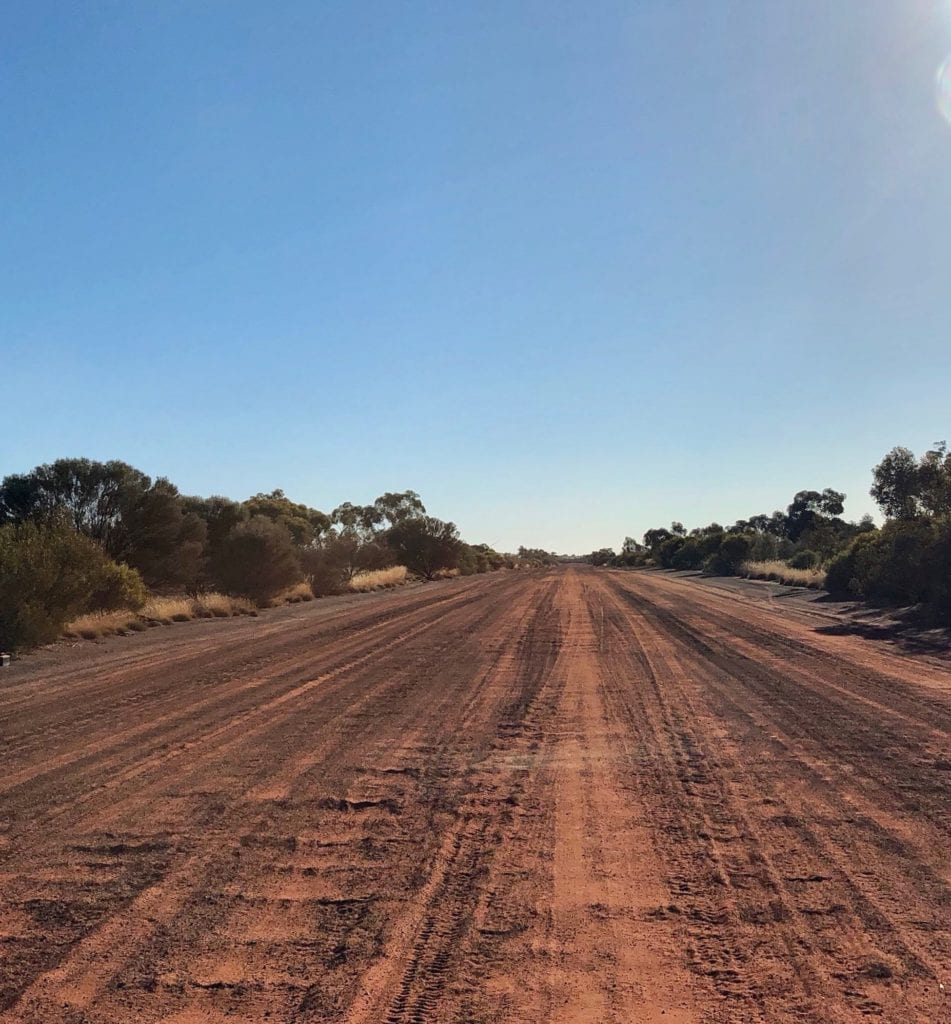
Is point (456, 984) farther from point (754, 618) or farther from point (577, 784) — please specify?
point (754, 618)

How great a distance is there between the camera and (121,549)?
30.1m

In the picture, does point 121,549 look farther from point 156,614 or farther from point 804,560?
point 804,560

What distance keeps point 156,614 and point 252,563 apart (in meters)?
9.08

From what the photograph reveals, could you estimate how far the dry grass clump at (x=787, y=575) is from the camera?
39406 millimetres

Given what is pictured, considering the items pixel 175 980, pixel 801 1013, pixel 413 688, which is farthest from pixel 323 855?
pixel 413 688

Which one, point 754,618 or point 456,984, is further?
point 754,618

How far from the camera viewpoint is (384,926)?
14.4 ft

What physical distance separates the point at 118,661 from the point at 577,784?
1185cm

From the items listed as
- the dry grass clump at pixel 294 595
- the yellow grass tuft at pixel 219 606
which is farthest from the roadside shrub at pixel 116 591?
the dry grass clump at pixel 294 595

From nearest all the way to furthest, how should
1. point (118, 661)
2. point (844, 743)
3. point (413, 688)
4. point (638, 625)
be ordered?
point (844, 743)
point (413, 688)
point (118, 661)
point (638, 625)

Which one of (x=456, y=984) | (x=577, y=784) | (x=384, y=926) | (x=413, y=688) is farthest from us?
(x=413, y=688)

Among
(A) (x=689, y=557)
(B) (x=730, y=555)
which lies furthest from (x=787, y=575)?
(A) (x=689, y=557)

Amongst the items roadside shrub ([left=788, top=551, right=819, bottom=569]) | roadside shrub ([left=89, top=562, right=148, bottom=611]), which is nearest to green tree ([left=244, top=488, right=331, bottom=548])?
roadside shrub ([left=89, top=562, right=148, bottom=611])

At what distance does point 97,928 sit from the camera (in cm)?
444
